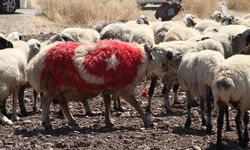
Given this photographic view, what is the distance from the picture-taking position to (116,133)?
33.8 feet

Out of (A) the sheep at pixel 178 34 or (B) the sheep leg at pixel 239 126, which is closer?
(B) the sheep leg at pixel 239 126

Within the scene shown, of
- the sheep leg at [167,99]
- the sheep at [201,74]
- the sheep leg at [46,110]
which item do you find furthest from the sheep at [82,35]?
the sheep at [201,74]

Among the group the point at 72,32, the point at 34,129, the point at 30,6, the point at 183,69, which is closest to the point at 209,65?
the point at 183,69

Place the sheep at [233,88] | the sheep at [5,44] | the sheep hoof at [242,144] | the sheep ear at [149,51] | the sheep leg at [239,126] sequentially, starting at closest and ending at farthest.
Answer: the sheep at [233,88] < the sheep leg at [239,126] < the sheep hoof at [242,144] < the sheep ear at [149,51] < the sheep at [5,44]

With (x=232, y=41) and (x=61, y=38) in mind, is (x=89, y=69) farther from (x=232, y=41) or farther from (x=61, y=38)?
(x=232, y=41)

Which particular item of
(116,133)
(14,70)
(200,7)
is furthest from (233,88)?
(200,7)

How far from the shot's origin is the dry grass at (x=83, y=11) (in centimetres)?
2998

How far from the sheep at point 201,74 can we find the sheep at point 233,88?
2.51 feet

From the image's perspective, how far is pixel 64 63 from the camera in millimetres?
10664

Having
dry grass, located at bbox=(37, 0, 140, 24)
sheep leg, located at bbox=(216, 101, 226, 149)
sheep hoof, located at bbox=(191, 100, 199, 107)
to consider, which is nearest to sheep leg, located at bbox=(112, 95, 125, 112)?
sheep hoof, located at bbox=(191, 100, 199, 107)

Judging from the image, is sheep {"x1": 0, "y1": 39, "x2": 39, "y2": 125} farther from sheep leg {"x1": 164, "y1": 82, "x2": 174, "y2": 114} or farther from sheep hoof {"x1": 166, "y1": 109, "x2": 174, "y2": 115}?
sheep hoof {"x1": 166, "y1": 109, "x2": 174, "y2": 115}

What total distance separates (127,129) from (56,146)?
1617 millimetres

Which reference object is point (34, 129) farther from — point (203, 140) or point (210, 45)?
point (210, 45)

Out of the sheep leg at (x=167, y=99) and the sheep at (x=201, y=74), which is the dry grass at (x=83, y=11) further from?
the sheep at (x=201, y=74)
